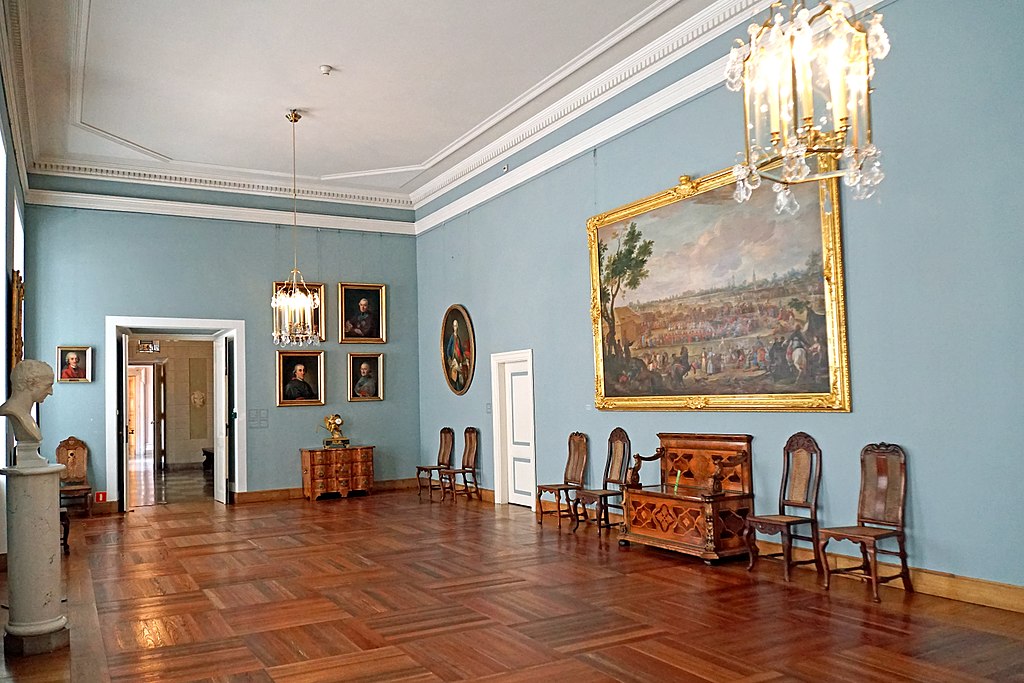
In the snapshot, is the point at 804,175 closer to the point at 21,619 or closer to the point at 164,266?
the point at 21,619

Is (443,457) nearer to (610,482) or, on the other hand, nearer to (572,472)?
(572,472)

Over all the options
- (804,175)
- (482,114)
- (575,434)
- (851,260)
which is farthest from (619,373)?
(804,175)

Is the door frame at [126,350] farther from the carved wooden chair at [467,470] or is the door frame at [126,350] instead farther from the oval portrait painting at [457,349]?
the carved wooden chair at [467,470]

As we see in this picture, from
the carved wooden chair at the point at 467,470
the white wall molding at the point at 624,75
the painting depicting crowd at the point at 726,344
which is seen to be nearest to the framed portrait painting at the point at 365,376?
the carved wooden chair at the point at 467,470

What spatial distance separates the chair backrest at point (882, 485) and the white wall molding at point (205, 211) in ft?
33.1

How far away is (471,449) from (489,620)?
7133 millimetres

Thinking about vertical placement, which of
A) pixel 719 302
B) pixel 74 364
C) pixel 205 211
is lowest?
pixel 74 364

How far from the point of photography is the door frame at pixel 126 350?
487 inches

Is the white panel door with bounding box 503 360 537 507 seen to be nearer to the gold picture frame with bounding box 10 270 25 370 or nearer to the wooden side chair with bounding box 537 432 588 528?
the wooden side chair with bounding box 537 432 588 528

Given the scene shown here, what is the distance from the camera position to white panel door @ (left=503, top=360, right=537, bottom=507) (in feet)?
37.8

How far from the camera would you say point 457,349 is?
1351 centimetres

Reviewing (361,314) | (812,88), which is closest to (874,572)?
(812,88)

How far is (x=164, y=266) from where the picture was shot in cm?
1309

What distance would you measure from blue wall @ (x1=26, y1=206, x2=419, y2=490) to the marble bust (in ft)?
24.1
